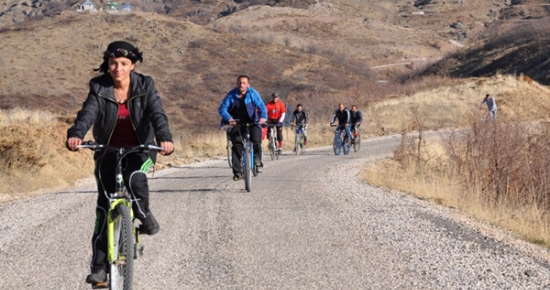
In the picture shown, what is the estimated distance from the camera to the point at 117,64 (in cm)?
591

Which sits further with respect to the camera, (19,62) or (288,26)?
(288,26)

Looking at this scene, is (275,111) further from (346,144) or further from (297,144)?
(346,144)

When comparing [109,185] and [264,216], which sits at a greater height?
[109,185]

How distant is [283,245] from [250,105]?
5675 mm

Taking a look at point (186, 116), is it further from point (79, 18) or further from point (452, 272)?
point (452, 272)

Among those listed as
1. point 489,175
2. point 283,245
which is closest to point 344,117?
point 489,175

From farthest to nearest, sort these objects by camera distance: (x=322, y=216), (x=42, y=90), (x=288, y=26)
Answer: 1. (x=288, y=26)
2. (x=42, y=90)
3. (x=322, y=216)

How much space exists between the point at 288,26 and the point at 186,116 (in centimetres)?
6902

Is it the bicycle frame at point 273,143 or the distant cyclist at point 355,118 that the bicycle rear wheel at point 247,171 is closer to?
the bicycle frame at point 273,143

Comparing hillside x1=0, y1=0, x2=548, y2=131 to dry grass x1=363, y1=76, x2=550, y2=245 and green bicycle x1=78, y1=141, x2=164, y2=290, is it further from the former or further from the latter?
green bicycle x1=78, y1=141, x2=164, y2=290

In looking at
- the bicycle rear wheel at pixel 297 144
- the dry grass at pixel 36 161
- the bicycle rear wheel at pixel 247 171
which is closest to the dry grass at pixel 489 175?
the bicycle rear wheel at pixel 247 171

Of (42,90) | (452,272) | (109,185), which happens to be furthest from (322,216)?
(42,90)

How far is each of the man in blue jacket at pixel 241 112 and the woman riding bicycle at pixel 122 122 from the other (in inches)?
286

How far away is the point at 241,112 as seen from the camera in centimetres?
1363
